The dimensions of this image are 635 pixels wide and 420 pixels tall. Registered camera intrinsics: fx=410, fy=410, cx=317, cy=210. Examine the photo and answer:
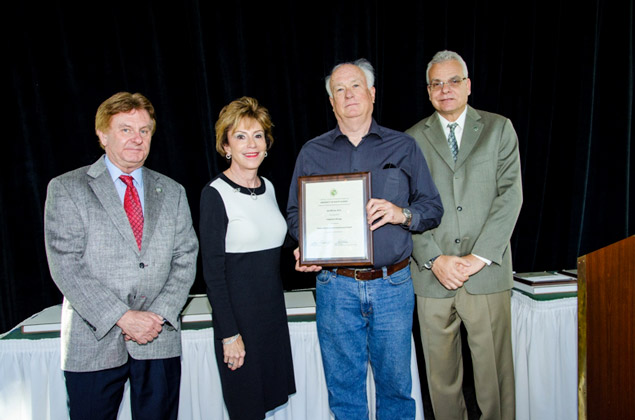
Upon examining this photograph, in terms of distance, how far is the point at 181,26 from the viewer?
2.56 m

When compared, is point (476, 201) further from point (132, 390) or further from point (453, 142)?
point (132, 390)

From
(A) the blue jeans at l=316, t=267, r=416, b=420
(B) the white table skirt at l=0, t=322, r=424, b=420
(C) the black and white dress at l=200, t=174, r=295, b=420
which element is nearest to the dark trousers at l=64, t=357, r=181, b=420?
(C) the black and white dress at l=200, t=174, r=295, b=420

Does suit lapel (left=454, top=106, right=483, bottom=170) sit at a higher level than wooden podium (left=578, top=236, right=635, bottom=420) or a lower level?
higher

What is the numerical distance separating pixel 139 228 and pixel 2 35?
1799mm

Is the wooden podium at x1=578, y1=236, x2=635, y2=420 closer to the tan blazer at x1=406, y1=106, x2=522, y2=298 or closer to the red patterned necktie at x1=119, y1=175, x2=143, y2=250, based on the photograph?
the tan blazer at x1=406, y1=106, x2=522, y2=298

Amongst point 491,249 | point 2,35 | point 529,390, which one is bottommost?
point 529,390

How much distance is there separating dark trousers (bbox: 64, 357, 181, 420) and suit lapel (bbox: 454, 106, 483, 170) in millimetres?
1575

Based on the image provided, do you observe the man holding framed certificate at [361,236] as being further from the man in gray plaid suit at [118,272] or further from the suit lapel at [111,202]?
the suit lapel at [111,202]

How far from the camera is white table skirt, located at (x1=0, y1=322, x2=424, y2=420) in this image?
1.99 metres

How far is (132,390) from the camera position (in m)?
1.64

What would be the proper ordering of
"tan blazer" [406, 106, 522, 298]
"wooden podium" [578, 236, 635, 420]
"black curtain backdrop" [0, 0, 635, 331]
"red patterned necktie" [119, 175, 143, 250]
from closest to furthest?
"wooden podium" [578, 236, 635, 420] → "red patterned necktie" [119, 175, 143, 250] → "tan blazer" [406, 106, 522, 298] → "black curtain backdrop" [0, 0, 635, 331]

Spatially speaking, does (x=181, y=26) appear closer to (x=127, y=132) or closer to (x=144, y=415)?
(x=127, y=132)

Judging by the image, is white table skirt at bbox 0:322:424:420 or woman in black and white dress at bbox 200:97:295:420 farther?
white table skirt at bbox 0:322:424:420

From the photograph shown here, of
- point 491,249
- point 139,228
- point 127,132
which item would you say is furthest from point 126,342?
point 491,249
